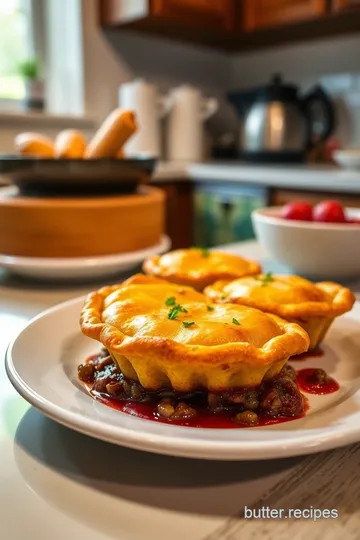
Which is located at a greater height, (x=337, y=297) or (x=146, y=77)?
(x=146, y=77)

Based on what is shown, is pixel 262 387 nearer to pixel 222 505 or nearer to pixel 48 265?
pixel 222 505

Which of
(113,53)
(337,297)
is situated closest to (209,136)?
(113,53)

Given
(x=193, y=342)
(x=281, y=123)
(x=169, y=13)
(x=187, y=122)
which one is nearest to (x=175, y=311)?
(x=193, y=342)

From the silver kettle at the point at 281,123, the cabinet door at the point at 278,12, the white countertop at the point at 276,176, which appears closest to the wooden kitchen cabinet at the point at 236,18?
the cabinet door at the point at 278,12

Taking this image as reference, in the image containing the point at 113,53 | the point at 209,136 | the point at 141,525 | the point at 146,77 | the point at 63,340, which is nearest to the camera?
the point at 141,525

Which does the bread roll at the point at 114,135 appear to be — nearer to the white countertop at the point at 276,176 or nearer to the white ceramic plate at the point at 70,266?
the white ceramic plate at the point at 70,266

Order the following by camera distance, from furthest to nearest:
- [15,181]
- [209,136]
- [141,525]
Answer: [209,136], [15,181], [141,525]
